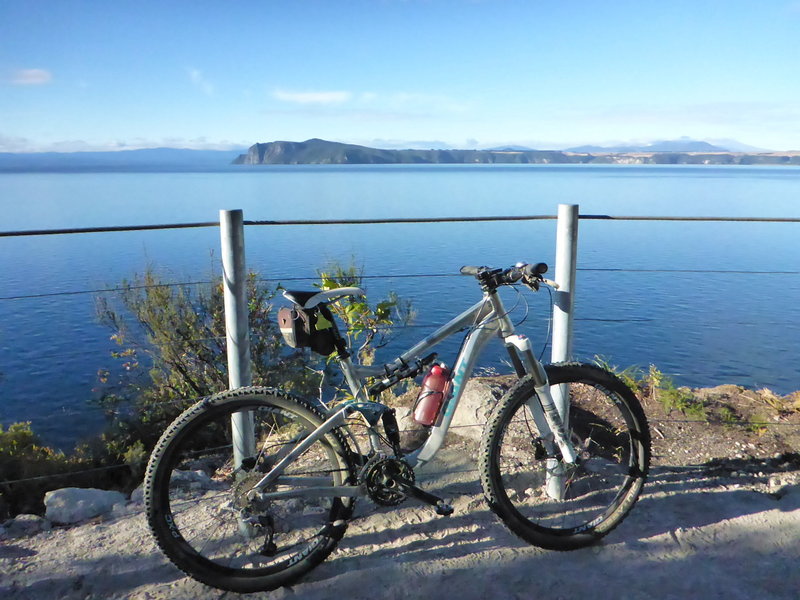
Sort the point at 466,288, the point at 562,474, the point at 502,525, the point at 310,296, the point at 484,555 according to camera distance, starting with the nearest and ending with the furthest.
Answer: the point at 310,296, the point at 484,555, the point at 502,525, the point at 562,474, the point at 466,288

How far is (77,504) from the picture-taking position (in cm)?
312

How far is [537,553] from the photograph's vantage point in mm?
2730

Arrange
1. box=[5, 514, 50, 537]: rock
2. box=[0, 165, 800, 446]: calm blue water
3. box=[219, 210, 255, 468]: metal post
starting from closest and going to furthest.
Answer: box=[219, 210, 255, 468]: metal post < box=[5, 514, 50, 537]: rock < box=[0, 165, 800, 446]: calm blue water

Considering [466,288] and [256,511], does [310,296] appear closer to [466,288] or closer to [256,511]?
[256,511]

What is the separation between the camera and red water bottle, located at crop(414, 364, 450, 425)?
2707mm

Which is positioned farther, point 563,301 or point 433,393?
point 563,301

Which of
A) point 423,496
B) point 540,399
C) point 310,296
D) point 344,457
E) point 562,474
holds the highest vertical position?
point 310,296

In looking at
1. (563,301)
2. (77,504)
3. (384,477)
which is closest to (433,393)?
(384,477)

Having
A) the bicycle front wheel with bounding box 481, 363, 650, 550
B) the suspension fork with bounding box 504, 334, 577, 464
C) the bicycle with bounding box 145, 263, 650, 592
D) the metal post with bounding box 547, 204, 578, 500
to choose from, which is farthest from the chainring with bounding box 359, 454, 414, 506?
the metal post with bounding box 547, 204, 578, 500

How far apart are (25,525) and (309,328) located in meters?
1.75

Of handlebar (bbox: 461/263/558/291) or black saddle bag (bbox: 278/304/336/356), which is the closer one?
black saddle bag (bbox: 278/304/336/356)

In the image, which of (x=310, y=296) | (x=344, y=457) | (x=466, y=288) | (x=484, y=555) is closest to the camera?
(x=310, y=296)

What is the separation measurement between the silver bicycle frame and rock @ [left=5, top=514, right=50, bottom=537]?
4.40 ft

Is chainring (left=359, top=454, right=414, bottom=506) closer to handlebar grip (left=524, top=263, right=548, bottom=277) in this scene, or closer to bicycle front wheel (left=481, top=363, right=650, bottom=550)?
bicycle front wheel (left=481, top=363, right=650, bottom=550)
